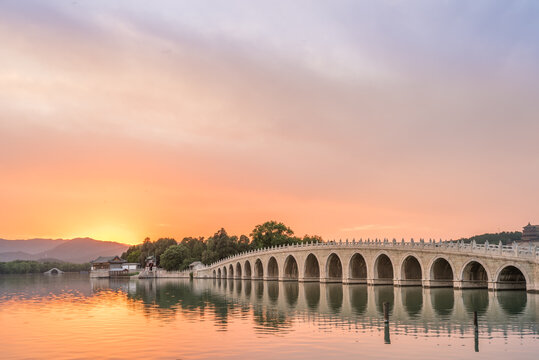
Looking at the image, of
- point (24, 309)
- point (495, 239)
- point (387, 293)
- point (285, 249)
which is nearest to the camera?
point (24, 309)

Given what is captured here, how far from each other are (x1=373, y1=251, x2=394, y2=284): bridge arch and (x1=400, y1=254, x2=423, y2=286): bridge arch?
248 cm

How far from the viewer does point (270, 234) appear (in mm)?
109688

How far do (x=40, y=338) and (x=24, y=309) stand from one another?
1872 cm

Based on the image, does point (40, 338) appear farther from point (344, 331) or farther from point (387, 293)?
point (387, 293)

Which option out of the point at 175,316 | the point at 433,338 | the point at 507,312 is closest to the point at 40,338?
the point at 175,316

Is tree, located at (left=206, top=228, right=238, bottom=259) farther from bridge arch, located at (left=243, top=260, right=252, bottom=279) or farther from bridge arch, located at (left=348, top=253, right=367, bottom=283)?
bridge arch, located at (left=348, top=253, right=367, bottom=283)

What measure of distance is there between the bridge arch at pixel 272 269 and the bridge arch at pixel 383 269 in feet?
88.9

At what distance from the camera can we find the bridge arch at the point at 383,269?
59312 millimetres

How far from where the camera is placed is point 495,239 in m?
96.8

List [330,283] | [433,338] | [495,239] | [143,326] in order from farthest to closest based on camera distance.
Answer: [495,239] → [330,283] → [143,326] → [433,338]

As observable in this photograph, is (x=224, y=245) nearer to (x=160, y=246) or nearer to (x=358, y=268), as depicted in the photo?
(x=160, y=246)

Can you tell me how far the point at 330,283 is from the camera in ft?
225

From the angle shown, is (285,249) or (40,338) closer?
(40,338)

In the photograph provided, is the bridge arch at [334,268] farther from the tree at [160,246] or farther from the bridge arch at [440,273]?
the tree at [160,246]
